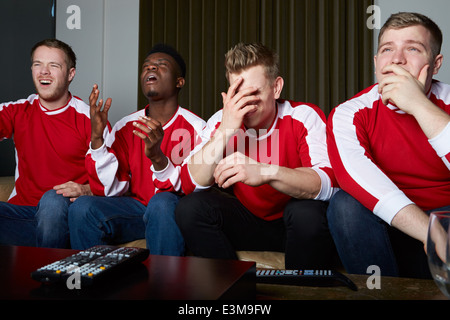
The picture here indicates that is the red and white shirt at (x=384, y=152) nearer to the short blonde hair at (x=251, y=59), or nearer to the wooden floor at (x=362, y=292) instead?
the short blonde hair at (x=251, y=59)

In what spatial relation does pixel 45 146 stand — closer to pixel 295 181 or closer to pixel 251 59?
pixel 251 59

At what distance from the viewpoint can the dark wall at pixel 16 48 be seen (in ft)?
8.00

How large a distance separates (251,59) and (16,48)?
1663mm

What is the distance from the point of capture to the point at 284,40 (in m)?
2.47

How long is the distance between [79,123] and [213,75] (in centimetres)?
99

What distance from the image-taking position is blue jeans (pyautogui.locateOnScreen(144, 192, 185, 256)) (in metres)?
1.43

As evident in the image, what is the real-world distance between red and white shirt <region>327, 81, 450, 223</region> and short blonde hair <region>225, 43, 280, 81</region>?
0.95 ft

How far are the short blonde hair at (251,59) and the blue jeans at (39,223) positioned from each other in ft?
2.60

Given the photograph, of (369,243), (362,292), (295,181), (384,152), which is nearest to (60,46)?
(295,181)

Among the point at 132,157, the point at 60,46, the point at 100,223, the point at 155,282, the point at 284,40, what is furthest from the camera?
the point at 284,40

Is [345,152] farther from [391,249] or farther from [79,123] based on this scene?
[79,123]

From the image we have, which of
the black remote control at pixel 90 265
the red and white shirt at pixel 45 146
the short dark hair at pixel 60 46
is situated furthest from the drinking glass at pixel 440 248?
the short dark hair at pixel 60 46

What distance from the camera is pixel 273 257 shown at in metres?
1.41
